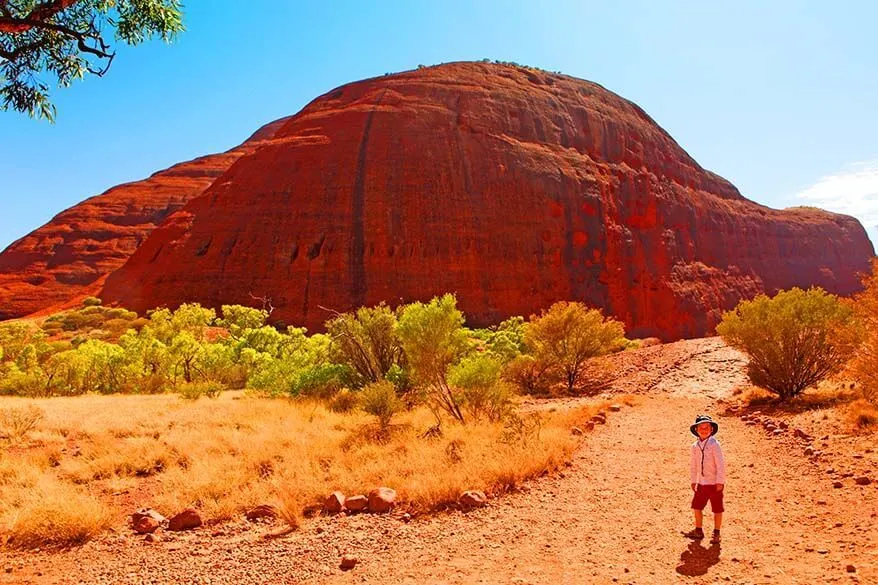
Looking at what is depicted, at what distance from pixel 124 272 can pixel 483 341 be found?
34121mm

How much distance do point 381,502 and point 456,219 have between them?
39484 millimetres

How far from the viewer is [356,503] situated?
19.3 feet

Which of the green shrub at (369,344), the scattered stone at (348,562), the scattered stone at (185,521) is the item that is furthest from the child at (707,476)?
the green shrub at (369,344)

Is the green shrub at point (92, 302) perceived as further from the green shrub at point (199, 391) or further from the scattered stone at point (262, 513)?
the scattered stone at point (262, 513)

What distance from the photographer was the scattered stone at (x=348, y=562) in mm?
4547

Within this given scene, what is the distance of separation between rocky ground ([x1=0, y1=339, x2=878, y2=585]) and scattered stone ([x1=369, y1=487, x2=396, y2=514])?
0.17 m

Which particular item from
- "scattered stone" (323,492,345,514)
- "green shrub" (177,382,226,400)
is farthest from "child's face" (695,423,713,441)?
"green shrub" (177,382,226,400)

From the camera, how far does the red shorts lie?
15.4ft

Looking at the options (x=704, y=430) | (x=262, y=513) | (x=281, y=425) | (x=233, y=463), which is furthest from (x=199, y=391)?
(x=704, y=430)

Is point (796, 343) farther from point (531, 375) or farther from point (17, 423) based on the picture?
point (17, 423)

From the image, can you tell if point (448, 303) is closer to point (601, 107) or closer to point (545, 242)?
point (545, 242)

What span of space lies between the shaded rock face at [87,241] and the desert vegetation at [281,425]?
130 ft

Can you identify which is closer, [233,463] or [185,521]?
[185,521]

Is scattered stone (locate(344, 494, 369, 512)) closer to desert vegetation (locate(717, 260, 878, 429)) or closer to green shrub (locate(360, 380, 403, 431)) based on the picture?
green shrub (locate(360, 380, 403, 431))
